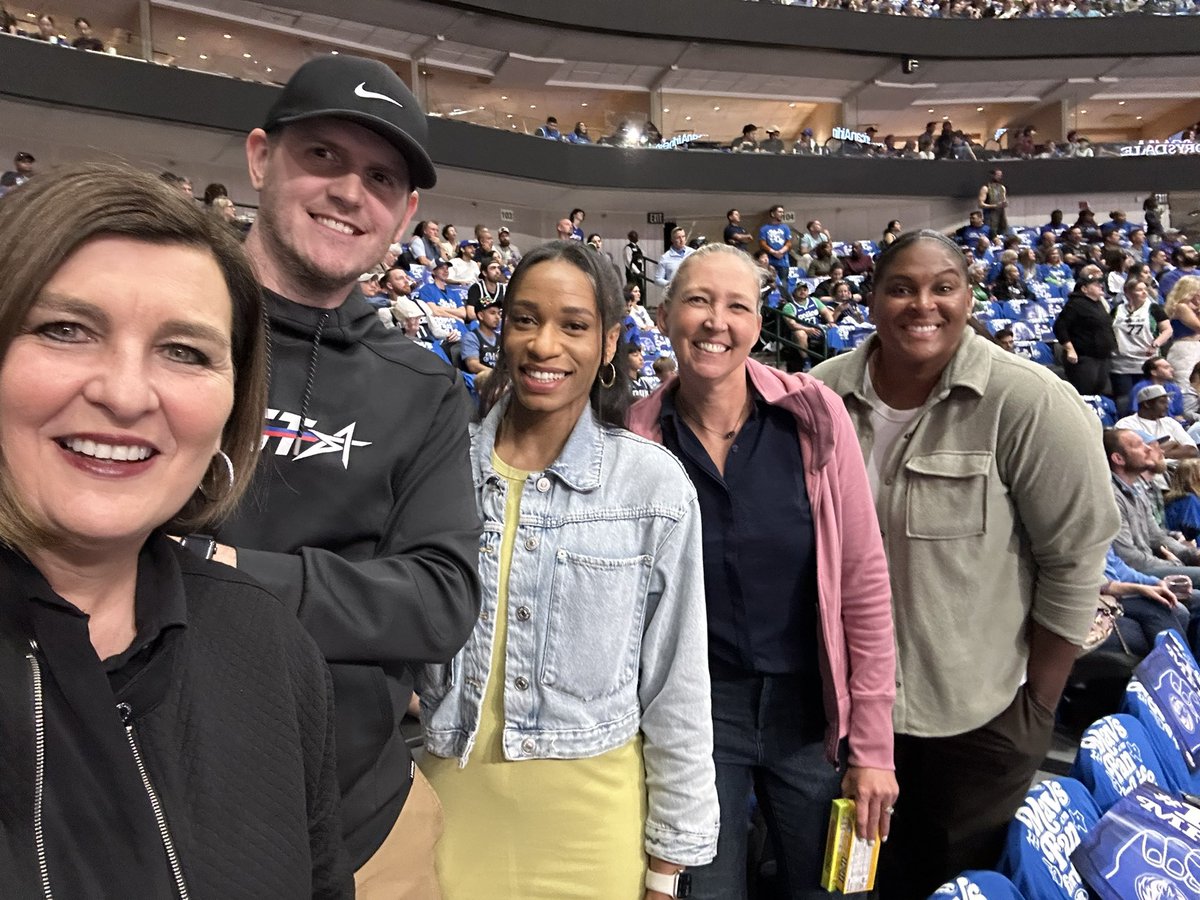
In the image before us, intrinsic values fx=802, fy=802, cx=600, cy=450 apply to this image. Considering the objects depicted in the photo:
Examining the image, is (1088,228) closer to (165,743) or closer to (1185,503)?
(1185,503)

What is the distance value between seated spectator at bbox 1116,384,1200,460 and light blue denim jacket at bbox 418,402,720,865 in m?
5.71

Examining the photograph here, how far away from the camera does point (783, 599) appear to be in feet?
5.11

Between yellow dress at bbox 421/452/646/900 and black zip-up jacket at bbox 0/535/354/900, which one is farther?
yellow dress at bbox 421/452/646/900

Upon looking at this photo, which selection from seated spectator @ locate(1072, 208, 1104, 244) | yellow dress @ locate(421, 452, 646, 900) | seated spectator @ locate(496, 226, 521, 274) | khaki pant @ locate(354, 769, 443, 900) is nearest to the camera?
khaki pant @ locate(354, 769, 443, 900)

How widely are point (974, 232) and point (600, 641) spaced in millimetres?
15048

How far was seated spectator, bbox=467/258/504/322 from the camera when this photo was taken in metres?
7.87

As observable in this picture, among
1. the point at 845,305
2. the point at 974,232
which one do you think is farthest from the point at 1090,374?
the point at 974,232

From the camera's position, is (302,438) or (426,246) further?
(426,246)

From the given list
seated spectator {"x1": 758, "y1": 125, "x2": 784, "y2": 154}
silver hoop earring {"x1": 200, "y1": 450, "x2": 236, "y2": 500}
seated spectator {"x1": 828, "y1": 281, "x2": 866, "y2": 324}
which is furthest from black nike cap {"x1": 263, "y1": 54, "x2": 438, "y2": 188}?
seated spectator {"x1": 758, "y1": 125, "x2": 784, "y2": 154}

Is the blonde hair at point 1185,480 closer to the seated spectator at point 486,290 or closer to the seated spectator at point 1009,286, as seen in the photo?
the seated spectator at point 486,290

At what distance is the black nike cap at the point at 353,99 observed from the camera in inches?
39.0

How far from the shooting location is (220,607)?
28.8 inches

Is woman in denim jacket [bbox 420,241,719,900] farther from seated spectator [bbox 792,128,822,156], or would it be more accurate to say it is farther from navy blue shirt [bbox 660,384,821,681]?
seated spectator [bbox 792,128,822,156]

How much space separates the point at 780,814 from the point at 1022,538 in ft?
2.61
